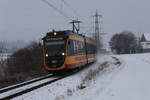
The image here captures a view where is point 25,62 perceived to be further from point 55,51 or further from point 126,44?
point 126,44

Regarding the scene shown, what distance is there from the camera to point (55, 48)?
56.2 feet

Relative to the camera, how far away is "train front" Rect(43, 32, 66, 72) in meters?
16.9

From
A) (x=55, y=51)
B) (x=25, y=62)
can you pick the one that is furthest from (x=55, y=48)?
(x=25, y=62)

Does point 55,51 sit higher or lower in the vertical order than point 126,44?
lower

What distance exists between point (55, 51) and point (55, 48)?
0.70ft

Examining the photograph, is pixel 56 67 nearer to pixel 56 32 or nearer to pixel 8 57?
pixel 56 32

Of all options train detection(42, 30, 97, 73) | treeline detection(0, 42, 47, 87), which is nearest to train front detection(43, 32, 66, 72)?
train detection(42, 30, 97, 73)

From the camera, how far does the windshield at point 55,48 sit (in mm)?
16984

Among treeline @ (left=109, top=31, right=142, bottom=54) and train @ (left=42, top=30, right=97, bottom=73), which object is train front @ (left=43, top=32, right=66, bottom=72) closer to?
train @ (left=42, top=30, right=97, bottom=73)

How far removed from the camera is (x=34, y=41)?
25391mm

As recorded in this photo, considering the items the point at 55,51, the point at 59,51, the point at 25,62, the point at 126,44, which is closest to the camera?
the point at 59,51

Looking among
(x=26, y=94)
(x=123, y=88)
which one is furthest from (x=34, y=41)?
(x=123, y=88)

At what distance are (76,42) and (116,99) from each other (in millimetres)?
11616

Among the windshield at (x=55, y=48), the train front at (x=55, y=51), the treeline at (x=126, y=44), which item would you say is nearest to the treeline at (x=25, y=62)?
the train front at (x=55, y=51)
